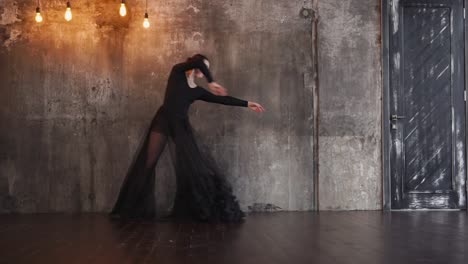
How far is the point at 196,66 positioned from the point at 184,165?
1269 mm

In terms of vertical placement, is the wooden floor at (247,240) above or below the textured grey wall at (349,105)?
below

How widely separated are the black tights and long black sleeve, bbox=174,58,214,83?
0.88 metres

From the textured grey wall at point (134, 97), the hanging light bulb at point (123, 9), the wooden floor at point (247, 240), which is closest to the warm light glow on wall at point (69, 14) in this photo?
the hanging light bulb at point (123, 9)

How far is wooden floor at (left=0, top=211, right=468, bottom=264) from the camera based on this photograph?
4.76 meters

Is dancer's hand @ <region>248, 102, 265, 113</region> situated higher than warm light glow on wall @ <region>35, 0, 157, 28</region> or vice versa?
warm light glow on wall @ <region>35, 0, 157, 28</region>

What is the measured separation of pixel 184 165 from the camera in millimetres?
7648

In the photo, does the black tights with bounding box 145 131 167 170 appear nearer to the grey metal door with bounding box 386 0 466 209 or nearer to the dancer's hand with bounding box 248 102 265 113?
the dancer's hand with bounding box 248 102 265 113

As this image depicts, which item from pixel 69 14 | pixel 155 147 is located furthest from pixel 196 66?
pixel 69 14

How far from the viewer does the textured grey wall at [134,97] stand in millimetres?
8617

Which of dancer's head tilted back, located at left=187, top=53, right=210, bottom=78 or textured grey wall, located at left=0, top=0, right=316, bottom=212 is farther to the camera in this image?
textured grey wall, located at left=0, top=0, right=316, bottom=212

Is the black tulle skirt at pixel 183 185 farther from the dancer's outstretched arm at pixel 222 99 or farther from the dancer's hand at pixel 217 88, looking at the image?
the dancer's hand at pixel 217 88

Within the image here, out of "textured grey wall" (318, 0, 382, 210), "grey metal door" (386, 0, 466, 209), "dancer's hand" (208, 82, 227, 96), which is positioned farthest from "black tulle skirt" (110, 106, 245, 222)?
"grey metal door" (386, 0, 466, 209)

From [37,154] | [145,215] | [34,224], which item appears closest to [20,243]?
[34,224]

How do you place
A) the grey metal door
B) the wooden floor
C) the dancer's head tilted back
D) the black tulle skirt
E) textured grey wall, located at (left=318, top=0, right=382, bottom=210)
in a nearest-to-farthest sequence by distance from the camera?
the wooden floor
the black tulle skirt
the dancer's head tilted back
textured grey wall, located at (left=318, top=0, right=382, bottom=210)
the grey metal door
